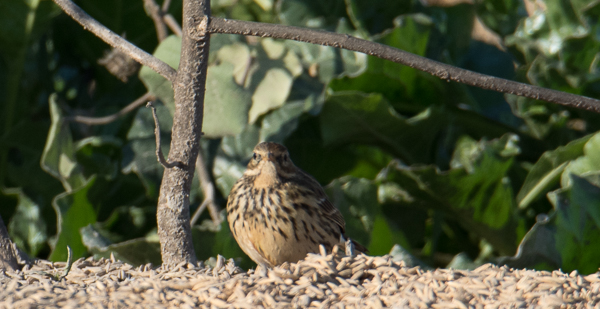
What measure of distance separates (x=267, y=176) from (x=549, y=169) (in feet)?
5.15

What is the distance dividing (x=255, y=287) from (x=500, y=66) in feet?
9.95

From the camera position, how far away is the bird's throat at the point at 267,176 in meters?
2.45

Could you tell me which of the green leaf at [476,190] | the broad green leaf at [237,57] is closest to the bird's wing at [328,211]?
the green leaf at [476,190]

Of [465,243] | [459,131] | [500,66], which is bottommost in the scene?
[465,243]

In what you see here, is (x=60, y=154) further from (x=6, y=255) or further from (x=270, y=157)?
(x=6, y=255)

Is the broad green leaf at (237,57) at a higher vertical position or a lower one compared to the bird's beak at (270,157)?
higher

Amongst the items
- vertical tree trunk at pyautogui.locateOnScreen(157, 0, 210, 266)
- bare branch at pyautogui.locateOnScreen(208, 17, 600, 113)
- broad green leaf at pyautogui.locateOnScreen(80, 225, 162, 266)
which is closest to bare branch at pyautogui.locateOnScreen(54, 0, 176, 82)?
vertical tree trunk at pyautogui.locateOnScreen(157, 0, 210, 266)

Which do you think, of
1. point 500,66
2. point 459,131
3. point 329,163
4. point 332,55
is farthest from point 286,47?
point 500,66

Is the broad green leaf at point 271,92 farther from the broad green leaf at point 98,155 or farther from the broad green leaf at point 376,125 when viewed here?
the broad green leaf at point 98,155

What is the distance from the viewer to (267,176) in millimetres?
2463

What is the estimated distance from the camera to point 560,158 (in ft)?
10.7

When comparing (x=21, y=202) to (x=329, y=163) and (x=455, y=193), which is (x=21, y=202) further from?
(x=455, y=193)

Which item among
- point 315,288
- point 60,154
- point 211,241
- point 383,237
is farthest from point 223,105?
point 315,288

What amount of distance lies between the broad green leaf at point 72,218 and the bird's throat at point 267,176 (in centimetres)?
117
